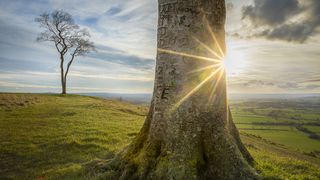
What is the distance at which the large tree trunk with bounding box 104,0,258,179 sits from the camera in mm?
6547

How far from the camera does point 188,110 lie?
6707mm

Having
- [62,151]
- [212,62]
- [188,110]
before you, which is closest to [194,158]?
[188,110]

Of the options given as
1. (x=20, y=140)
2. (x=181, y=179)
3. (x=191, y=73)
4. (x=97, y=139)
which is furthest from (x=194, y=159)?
(x=20, y=140)

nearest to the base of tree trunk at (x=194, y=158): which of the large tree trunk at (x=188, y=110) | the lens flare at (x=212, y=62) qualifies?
the large tree trunk at (x=188, y=110)

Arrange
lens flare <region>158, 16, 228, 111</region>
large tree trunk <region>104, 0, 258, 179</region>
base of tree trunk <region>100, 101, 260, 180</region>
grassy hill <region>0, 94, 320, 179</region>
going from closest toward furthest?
base of tree trunk <region>100, 101, 260, 180</region>
large tree trunk <region>104, 0, 258, 179</region>
lens flare <region>158, 16, 228, 111</region>
grassy hill <region>0, 94, 320, 179</region>

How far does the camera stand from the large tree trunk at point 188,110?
6.55 meters

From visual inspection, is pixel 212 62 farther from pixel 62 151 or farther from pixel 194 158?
pixel 62 151

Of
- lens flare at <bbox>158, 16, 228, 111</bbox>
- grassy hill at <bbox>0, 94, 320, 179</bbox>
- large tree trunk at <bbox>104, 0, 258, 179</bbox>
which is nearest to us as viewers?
large tree trunk at <bbox>104, 0, 258, 179</bbox>

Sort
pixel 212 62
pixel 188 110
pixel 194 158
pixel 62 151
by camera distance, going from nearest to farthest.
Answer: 1. pixel 194 158
2. pixel 188 110
3. pixel 212 62
4. pixel 62 151

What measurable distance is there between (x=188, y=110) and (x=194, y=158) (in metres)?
1.14

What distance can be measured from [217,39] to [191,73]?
122 centimetres

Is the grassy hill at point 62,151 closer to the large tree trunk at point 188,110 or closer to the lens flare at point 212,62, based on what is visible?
the large tree trunk at point 188,110

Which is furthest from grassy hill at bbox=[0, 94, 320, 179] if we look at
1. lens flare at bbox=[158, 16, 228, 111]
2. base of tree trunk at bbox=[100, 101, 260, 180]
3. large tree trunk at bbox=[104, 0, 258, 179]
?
lens flare at bbox=[158, 16, 228, 111]

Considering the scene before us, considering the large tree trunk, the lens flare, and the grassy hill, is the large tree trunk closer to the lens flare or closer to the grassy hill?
the lens flare
